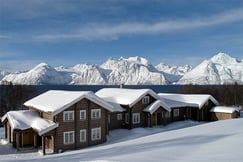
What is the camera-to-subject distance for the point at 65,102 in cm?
2803

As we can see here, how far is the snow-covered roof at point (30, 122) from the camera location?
87.9ft

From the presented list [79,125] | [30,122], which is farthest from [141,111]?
[30,122]

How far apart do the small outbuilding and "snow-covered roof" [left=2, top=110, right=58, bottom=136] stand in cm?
2420

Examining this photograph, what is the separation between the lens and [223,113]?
137 ft

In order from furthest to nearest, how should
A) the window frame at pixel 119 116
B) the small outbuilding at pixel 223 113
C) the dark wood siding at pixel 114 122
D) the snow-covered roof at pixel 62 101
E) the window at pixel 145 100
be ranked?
1. the small outbuilding at pixel 223 113
2. the window at pixel 145 100
3. the window frame at pixel 119 116
4. the dark wood siding at pixel 114 122
5. the snow-covered roof at pixel 62 101

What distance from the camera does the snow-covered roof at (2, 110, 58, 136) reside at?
26.8 meters

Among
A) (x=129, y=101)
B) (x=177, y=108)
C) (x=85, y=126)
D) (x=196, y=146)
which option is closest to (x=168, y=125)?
(x=177, y=108)

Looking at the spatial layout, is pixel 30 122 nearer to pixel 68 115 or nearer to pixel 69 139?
pixel 68 115

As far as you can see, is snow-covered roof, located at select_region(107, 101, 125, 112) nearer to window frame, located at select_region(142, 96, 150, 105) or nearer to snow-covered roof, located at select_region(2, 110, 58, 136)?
window frame, located at select_region(142, 96, 150, 105)

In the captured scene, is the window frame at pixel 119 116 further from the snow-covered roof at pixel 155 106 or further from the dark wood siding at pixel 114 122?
the snow-covered roof at pixel 155 106

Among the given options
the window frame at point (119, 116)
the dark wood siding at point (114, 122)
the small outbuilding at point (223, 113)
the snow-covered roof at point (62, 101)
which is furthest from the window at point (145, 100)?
the small outbuilding at point (223, 113)

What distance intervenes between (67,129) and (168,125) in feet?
50.3

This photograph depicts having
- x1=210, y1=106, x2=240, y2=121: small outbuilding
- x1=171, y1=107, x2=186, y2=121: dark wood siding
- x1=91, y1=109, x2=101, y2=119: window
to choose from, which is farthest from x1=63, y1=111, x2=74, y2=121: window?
x1=210, y1=106, x2=240, y2=121: small outbuilding

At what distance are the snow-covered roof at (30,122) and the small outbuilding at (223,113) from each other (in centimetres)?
2420
